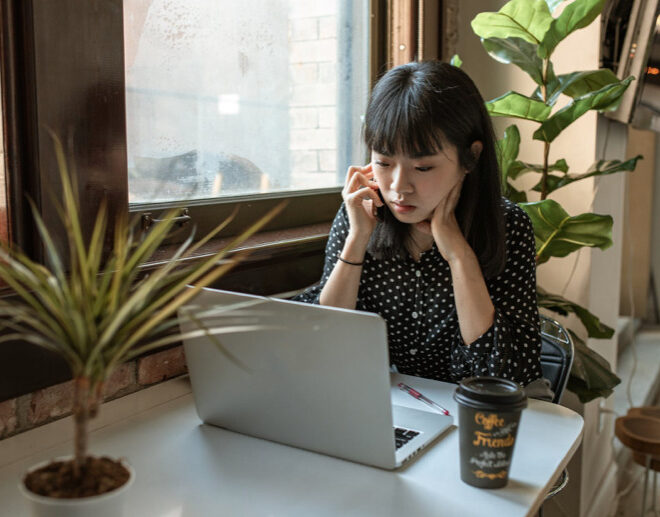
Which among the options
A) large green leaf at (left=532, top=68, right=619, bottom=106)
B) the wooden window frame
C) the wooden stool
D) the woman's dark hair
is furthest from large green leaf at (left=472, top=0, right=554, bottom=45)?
the wooden stool

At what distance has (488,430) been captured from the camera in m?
0.99

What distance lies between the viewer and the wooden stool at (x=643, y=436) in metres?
2.50

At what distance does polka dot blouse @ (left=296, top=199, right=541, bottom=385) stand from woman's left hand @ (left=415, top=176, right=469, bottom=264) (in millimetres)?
105

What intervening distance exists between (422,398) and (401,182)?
409mm

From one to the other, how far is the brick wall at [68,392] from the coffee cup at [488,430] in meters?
0.66

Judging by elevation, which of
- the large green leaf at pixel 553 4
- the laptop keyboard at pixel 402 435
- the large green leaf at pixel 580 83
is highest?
the large green leaf at pixel 553 4

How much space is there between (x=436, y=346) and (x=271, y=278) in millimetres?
404

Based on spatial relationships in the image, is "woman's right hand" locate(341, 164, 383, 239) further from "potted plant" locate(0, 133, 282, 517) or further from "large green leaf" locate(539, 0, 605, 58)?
"potted plant" locate(0, 133, 282, 517)

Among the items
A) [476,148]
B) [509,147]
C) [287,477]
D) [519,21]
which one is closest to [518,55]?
[519,21]

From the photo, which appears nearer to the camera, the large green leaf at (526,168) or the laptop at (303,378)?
the laptop at (303,378)

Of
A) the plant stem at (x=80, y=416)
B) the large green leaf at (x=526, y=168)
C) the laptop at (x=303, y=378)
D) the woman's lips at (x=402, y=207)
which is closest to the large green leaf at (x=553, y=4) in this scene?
the large green leaf at (x=526, y=168)

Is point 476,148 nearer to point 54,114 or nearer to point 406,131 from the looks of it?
point 406,131

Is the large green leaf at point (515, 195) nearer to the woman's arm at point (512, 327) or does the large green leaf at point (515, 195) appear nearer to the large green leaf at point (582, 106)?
the large green leaf at point (582, 106)

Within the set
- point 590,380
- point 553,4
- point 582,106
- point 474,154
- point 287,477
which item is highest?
point 553,4
